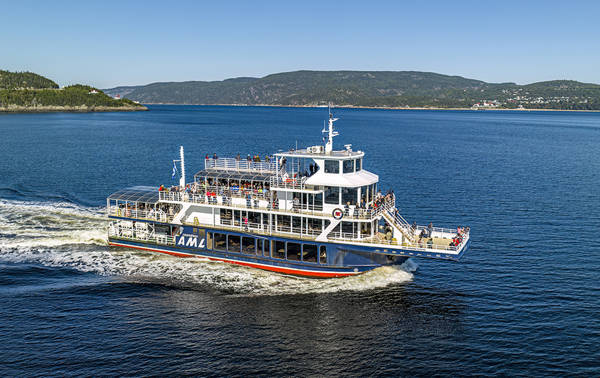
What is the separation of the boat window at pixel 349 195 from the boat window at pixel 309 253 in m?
4.20

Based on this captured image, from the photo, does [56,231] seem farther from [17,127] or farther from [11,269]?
[17,127]

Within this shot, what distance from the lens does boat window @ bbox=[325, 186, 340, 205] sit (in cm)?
3769

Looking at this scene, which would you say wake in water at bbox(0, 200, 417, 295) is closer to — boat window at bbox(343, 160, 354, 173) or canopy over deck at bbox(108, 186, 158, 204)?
canopy over deck at bbox(108, 186, 158, 204)

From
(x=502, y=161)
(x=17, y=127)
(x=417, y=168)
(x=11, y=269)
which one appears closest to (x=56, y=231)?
(x=11, y=269)

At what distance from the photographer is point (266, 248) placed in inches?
1547

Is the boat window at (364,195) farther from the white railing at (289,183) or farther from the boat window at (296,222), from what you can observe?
the boat window at (296,222)

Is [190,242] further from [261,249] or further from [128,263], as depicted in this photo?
[261,249]

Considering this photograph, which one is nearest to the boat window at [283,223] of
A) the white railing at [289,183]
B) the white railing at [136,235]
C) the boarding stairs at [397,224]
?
the white railing at [289,183]

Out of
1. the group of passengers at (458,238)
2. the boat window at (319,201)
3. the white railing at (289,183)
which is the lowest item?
the group of passengers at (458,238)

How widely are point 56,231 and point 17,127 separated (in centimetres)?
13252

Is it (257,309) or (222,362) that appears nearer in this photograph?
(222,362)

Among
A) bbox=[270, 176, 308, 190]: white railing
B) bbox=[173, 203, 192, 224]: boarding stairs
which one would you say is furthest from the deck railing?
bbox=[270, 176, 308, 190]: white railing

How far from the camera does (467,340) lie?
28.9 m

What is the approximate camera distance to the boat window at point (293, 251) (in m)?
38.5
